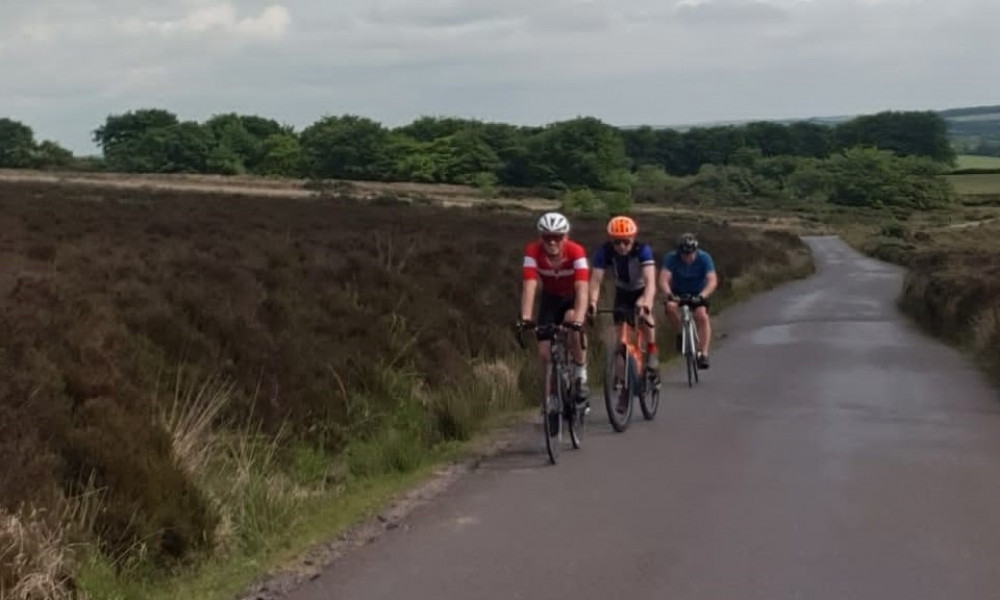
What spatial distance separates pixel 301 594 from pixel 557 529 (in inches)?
79.6

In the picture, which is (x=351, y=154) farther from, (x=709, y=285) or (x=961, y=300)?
(x=709, y=285)

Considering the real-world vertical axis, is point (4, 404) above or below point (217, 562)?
above

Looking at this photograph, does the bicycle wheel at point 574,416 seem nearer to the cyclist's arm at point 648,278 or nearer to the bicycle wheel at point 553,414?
the bicycle wheel at point 553,414

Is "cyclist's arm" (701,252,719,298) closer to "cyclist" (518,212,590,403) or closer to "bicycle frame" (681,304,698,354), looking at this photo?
"bicycle frame" (681,304,698,354)

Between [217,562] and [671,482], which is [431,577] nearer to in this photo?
[217,562]

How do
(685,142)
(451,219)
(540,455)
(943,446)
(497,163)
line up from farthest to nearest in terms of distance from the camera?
(685,142) → (497,163) → (451,219) → (943,446) → (540,455)

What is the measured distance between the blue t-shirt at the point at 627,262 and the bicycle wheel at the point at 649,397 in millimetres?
970

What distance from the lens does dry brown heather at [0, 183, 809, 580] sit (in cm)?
800

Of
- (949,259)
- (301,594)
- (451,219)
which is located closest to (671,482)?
(301,594)

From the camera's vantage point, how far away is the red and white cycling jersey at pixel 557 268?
1145 centimetres

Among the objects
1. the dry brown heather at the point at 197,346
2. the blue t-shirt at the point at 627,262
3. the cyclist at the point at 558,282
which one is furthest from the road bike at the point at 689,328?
the cyclist at the point at 558,282

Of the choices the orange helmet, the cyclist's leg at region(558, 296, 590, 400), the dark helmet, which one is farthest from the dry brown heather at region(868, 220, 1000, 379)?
the cyclist's leg at region(558, 296, 590, 400)

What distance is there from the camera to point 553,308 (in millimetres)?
11883

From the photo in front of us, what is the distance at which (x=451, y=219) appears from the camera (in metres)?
47.1
